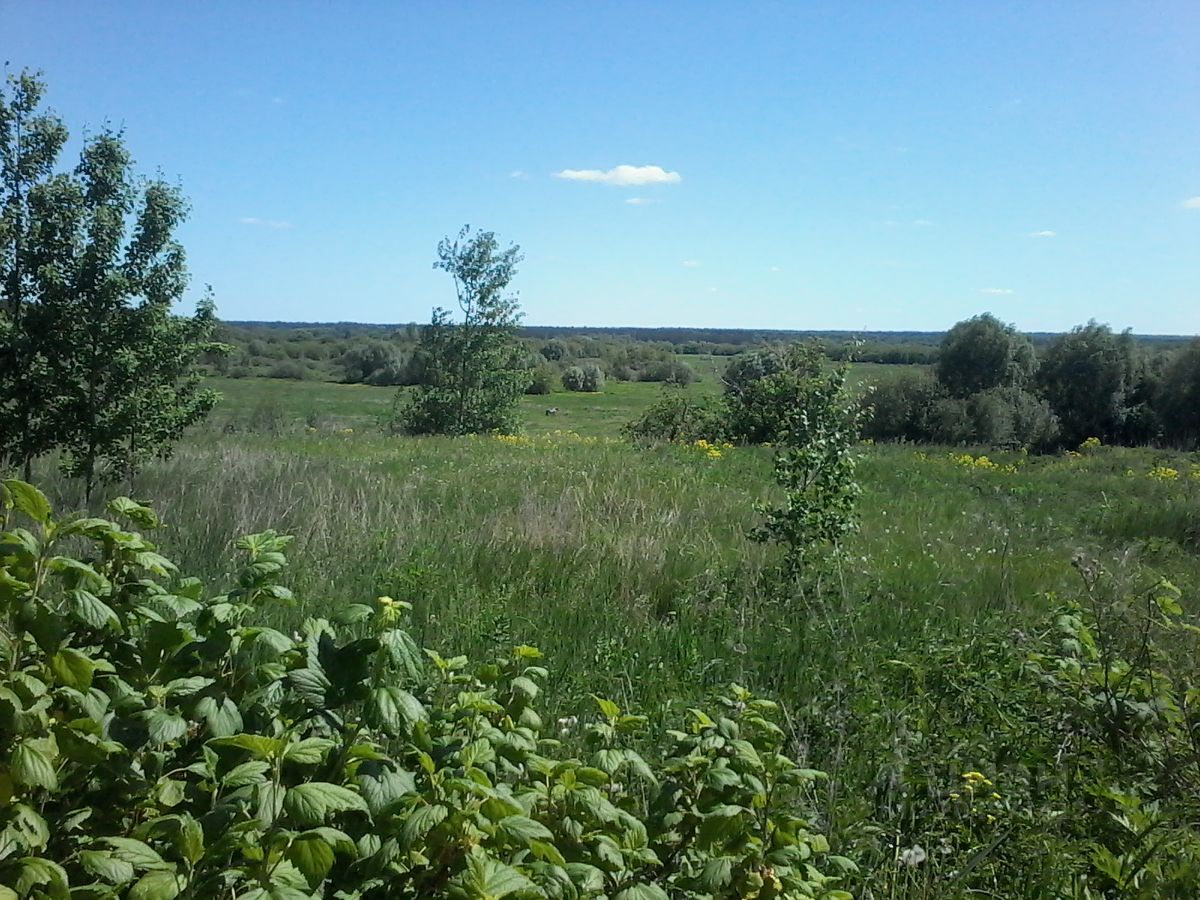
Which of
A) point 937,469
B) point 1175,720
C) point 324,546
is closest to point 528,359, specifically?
point 937,469

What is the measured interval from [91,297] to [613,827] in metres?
8.11

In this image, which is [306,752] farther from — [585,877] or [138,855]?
[585,877]

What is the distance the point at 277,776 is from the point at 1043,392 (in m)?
44.0

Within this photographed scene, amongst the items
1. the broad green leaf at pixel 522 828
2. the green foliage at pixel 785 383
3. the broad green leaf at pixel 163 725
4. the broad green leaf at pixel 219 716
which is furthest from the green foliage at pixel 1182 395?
the broad green leaf at pixel 163 725

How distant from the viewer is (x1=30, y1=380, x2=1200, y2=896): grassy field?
440 centimetres

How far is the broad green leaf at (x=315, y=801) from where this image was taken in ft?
5.23

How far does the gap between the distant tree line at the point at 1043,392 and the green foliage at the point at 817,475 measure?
3118 centimetres

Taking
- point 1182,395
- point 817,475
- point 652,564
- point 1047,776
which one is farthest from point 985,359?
point 1047,776

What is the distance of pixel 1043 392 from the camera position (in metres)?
40.4

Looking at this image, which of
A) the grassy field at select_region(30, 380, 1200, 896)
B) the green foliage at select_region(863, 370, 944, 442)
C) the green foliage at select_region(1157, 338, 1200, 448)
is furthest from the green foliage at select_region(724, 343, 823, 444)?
the green foliage at select_region(1157, 338, 1200, 448)

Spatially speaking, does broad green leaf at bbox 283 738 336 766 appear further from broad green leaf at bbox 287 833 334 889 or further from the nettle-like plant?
broad green leaf at bbox 287 833 334 889

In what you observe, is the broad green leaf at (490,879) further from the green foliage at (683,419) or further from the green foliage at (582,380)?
the green foliage at (582,380)

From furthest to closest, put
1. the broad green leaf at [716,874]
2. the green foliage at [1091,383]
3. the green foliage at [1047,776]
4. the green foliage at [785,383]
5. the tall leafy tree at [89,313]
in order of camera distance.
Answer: the green foliage at [1091,383], the tall leafy tree at [89,313], the green foliage at [785,383], the green foliage at [1047,776], the broad green leaf at [716,874]

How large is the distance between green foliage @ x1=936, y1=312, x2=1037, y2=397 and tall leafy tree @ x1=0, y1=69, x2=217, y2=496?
36.9 meters
